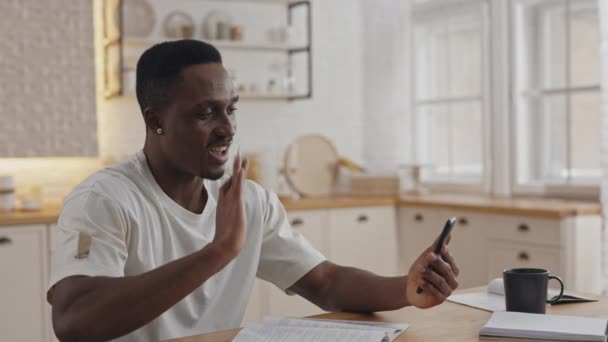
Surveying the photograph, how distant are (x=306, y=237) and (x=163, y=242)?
2.48 meters

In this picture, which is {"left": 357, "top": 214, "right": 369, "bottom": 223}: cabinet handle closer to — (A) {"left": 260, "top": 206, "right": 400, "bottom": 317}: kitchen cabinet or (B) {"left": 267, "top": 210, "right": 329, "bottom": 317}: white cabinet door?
(A) {"left": 260, "top": 206, "right": 400, "bottom": 317}: kitchen cabinet

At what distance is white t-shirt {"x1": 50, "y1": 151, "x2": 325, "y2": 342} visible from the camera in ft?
5.26

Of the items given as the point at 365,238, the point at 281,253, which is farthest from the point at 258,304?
the point at 281,253

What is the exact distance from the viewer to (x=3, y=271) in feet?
11.5

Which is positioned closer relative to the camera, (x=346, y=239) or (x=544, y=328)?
(x=544, y=328)

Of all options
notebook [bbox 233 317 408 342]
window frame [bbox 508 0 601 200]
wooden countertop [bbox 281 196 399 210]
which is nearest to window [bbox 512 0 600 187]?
window frame [bbox 508 0 601 200]

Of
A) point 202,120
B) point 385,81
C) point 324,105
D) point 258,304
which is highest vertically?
point 385,81

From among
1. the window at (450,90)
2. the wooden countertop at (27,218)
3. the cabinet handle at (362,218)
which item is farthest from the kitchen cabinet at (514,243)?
the wooden countertop at (27,218)

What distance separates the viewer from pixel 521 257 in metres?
3.79

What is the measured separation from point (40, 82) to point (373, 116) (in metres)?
2.05

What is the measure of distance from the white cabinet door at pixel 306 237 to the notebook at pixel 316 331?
8.31 feet

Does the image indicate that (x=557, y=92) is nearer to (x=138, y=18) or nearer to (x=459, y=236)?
(x=459, y=236)

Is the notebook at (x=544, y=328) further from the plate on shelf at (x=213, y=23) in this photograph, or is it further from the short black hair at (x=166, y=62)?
the plate on shelf at (x=213, y=23)

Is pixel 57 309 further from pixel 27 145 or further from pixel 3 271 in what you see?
pixel 27 145
